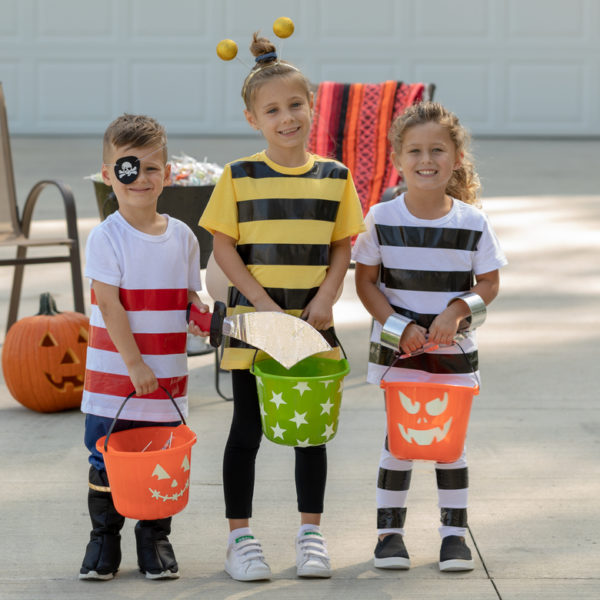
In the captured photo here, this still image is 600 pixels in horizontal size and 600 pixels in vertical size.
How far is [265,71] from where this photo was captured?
248 cm

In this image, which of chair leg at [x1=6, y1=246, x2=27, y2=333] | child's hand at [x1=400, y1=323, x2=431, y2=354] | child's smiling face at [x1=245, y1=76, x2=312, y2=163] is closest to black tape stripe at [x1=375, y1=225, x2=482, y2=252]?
child's hand at [x1=400, y1=323, x2=431, y2=354]

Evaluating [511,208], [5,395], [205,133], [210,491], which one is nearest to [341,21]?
[205,133]

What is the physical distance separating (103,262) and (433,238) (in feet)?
2.49

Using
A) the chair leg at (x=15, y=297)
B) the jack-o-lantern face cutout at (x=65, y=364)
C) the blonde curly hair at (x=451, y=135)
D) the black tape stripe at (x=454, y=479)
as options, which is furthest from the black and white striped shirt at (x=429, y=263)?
the chair leg at (x=15, y=297)

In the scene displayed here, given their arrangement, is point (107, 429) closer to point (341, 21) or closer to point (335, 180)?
point (335, 180)

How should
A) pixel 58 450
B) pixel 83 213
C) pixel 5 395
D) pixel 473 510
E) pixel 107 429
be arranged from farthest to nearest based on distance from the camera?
pixel 83 213
pixel 5 395
pixel 58 450
pixel 473 510
pixel 107 429

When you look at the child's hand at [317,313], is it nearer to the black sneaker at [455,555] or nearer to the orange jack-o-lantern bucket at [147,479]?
the orange jack-o-lantern bucket at [147,479]

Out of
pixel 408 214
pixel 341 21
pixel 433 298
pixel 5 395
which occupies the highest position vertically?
pixel 341 21

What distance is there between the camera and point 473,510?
2904 mm

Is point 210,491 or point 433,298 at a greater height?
point 433,298

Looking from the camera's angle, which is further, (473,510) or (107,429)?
(473,510)

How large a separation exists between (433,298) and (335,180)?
0.36 m

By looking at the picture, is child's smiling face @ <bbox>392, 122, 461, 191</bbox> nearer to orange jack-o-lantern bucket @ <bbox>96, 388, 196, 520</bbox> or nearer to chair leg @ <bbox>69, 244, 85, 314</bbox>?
orange jack-o-lantern bucket @ <bbox>96, 388, 196, 520</bbox>

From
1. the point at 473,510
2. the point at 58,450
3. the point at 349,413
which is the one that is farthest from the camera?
the point at 349,413
